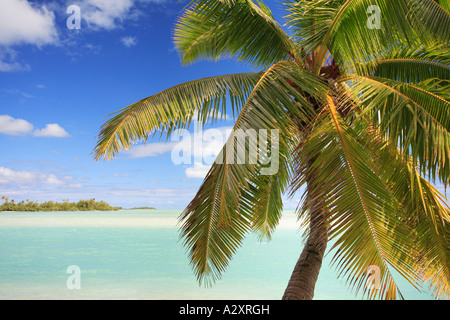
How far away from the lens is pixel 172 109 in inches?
193

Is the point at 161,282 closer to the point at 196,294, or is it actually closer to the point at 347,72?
the point at 196,294

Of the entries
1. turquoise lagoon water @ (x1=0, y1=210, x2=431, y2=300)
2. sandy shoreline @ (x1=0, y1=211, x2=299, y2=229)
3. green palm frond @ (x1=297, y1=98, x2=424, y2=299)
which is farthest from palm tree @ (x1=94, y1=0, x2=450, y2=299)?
sandy shoreline @ (x1=0, y1=211, x2=299, y2=229)

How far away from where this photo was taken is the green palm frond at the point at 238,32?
4.98 metres

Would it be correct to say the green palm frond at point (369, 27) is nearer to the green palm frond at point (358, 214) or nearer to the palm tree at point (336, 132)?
the palm tree at point (336, 132)

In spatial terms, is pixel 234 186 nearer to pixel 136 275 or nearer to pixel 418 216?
pixel 418 216

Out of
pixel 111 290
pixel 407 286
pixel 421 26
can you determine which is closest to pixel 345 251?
pixel 421 26

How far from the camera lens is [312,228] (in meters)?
4.62

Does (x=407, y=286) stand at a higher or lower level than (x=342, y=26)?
lower

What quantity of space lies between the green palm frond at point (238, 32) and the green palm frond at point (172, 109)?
621 mm

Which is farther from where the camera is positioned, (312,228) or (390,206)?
(312,228)

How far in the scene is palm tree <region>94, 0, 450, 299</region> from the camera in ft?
Result: 10.3
